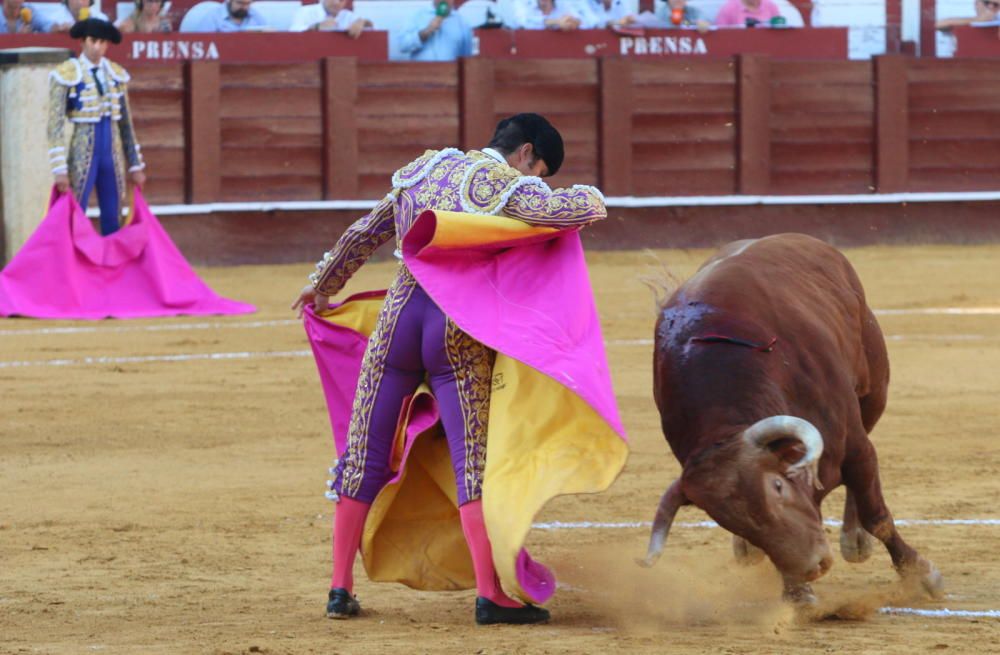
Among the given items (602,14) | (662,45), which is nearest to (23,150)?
(602,14)

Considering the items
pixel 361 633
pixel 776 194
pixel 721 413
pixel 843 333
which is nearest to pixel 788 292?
pixel 843 333

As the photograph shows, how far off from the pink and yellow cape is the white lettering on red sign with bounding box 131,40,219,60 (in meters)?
7.37

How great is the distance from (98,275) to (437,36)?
10.3ft

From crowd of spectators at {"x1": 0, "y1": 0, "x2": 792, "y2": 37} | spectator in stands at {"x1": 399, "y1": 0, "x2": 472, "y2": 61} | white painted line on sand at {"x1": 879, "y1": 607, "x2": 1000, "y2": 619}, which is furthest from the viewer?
spectator in stands at {"x1": 399, "y1": 0, "x2": 472, "y2": 61}

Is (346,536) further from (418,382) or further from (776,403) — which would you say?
(776,403)

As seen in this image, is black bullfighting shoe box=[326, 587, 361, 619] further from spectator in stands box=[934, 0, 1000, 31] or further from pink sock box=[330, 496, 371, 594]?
spectator in stands box=[934, 0, 1000, 31]

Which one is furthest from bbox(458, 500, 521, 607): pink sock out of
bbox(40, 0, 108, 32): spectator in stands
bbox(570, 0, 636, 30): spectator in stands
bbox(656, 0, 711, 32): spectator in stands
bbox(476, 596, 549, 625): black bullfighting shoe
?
bbox(656, 0, 711, 32): spectator in stands

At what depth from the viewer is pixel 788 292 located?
13.1 feet

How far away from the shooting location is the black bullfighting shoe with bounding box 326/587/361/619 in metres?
3.69

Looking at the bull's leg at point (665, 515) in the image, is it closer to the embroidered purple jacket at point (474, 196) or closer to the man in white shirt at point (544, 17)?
the embroidered purple jacket at point (474, 196)

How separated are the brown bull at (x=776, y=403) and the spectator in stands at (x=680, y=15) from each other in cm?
770

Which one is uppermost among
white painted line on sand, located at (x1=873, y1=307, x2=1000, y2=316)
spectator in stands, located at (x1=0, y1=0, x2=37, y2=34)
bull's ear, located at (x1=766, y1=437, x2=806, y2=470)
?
spectator in stands, located at (x1=0, y1=0, x2=37, y2=34)

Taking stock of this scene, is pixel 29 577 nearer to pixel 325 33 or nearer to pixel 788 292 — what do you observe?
pixel 788 292

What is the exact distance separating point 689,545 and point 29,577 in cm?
153
